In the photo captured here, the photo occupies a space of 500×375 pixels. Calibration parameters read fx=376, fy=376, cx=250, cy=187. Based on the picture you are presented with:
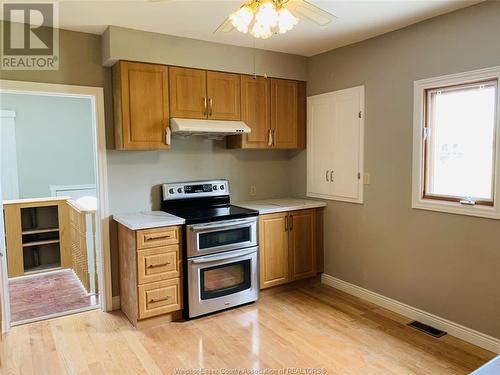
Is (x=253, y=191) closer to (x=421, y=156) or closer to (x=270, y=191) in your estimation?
(x=270, y=191)

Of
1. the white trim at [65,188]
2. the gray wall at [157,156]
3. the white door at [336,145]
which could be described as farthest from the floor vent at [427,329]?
the white trim at [65,188]

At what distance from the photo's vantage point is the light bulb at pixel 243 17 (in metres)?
1.74

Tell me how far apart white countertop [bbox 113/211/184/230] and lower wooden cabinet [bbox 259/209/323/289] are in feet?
2.92

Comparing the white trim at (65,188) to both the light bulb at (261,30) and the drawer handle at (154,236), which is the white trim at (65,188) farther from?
the light bulb at (261,30)

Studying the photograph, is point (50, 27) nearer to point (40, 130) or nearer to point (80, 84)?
point (80, 84)

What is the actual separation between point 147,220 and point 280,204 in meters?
1.43

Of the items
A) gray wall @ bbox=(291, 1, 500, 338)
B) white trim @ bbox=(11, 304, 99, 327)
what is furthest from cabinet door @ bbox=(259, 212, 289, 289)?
white trim @ bbox=(11, 304, 99, 327)

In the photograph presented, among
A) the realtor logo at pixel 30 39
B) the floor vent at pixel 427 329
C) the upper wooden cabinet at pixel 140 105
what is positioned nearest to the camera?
the realtor logo at pixel 30 39

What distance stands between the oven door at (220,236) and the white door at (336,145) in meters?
0.97

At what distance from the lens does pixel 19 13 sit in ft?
9.00

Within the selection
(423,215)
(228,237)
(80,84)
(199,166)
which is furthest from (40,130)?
(423,215)

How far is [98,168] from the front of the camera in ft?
10.8

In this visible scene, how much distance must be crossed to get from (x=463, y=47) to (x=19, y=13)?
3.25 meters

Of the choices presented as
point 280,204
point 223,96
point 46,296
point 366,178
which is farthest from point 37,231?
point 366,178
